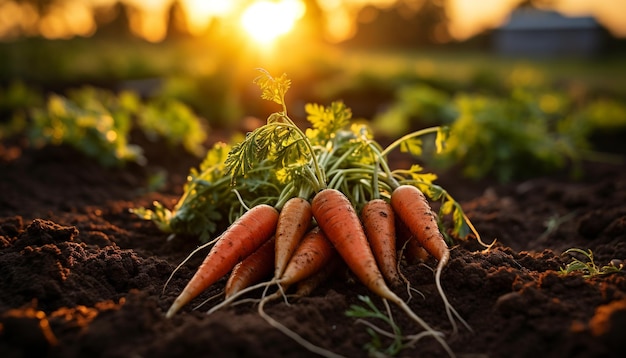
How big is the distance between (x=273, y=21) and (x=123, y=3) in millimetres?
37455

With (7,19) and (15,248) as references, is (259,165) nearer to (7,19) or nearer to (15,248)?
(15,248)

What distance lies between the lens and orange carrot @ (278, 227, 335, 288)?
3158 mm

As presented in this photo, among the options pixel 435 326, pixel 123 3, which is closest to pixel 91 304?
pixel 435 326

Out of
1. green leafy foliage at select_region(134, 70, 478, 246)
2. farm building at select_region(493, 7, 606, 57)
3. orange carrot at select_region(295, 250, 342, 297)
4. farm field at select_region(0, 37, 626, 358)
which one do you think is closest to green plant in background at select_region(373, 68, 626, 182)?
farm field at select_region(0, 37, 626, 358)

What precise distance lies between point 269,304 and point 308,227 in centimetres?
69

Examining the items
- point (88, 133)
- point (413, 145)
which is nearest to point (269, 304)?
point (413, 145)

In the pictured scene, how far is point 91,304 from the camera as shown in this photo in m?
3.09

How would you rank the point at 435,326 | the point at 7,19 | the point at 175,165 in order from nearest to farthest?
Answer: 1. the point at 435,326
2. the point at 175,165
3. the point at 7,19

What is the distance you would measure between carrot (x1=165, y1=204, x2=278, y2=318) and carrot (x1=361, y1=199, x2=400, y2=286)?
22.3 inches

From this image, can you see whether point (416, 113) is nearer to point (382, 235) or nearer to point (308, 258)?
point (382, 235)


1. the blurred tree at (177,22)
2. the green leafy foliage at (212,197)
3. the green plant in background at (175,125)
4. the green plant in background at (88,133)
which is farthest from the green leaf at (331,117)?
the blurred tree at (177,22)

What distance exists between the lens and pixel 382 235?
135 inches

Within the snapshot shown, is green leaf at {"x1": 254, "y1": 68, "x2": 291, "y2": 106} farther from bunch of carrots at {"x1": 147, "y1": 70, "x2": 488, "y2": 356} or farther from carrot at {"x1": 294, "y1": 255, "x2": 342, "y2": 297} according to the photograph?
carrot at {"x1": 294, "y1": 255, "x2": 342, "y2": 297}

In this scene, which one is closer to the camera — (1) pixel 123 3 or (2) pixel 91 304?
(2) pixel 91 304
